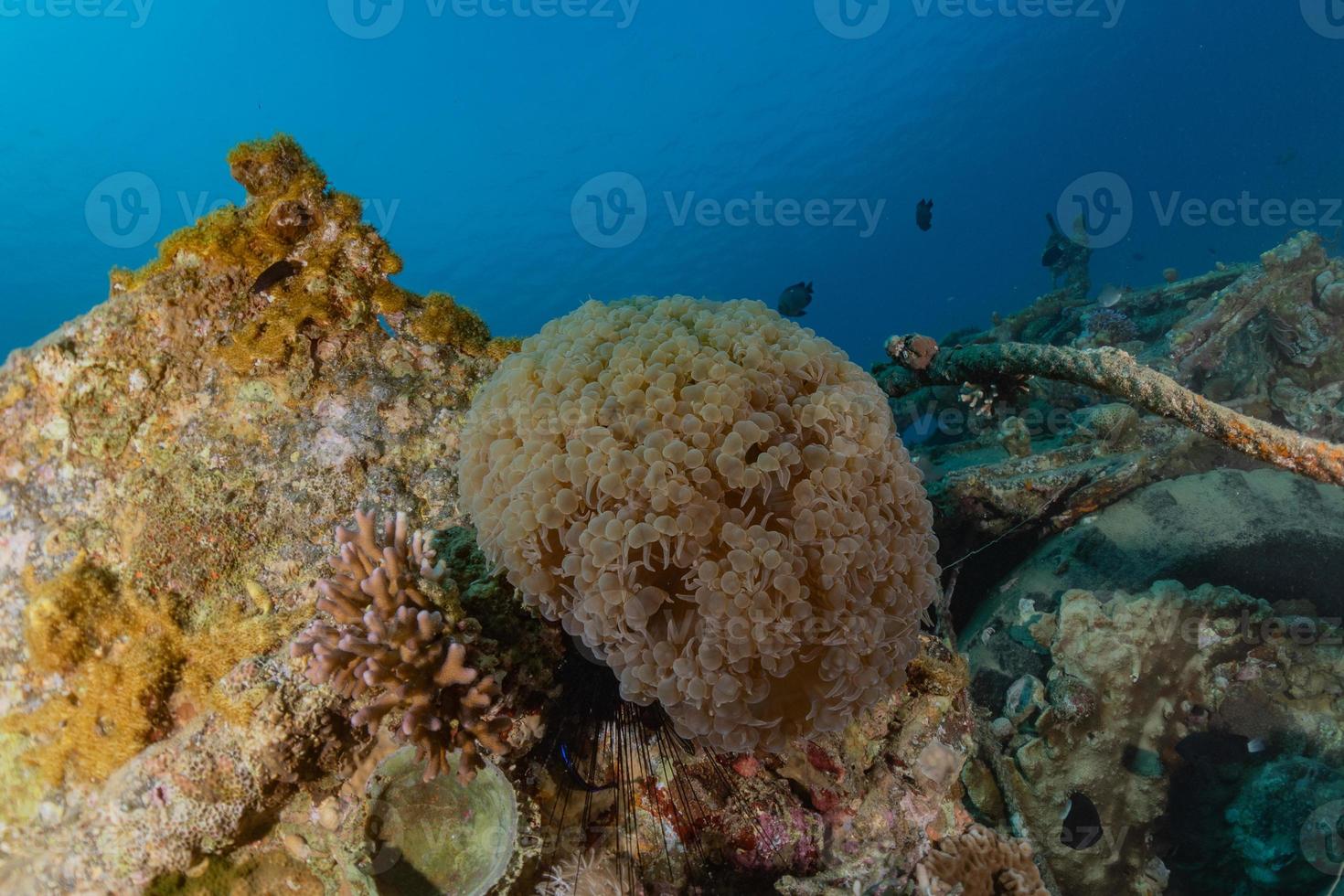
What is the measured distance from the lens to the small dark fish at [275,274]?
3.40m

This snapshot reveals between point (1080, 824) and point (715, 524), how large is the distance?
376 cm

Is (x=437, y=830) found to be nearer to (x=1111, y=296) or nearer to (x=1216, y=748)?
(x=1216, y=748)

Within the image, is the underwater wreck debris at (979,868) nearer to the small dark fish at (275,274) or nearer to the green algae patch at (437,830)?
the green algae patch at (437,830)

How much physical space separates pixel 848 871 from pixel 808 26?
73106 mm

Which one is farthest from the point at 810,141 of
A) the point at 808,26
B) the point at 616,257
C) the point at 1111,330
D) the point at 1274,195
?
the point at 1111,330

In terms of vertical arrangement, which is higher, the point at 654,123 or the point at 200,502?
the point at 654,123

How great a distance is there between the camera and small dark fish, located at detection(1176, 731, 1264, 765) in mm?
4176

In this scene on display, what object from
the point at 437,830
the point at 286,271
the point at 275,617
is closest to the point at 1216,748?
the point at 437,830

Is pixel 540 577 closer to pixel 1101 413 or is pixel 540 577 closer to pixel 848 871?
pixel 848 871

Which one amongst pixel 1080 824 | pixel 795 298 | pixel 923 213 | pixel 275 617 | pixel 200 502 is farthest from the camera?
pixel 923 213

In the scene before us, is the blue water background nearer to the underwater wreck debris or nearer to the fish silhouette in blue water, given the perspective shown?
the fish silhouette in blue water

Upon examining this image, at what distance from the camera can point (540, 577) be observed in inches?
97.3

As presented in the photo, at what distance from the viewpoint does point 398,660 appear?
2371mm

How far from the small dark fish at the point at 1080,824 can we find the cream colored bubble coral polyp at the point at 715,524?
102 inches
